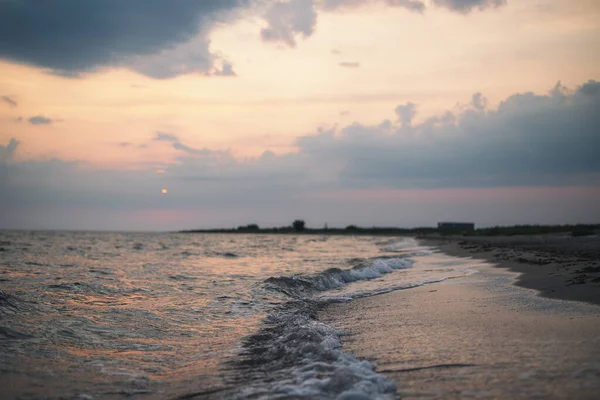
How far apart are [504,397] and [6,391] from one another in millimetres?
5319

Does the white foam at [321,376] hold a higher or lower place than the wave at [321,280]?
higher

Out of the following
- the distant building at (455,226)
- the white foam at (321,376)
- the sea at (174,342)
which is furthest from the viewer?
the distant building at (455,226)

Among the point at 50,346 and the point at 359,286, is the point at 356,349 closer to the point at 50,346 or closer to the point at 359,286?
the point at 50,346

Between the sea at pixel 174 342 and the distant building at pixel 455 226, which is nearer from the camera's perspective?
the sea at pixel 174 342

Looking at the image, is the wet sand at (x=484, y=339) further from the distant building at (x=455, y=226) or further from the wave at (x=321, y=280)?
the distant building at (x=455, y=226)

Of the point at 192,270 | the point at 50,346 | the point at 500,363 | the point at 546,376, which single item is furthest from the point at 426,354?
the point at 192,270

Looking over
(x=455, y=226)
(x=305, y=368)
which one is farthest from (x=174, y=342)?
(x=455, y=226)

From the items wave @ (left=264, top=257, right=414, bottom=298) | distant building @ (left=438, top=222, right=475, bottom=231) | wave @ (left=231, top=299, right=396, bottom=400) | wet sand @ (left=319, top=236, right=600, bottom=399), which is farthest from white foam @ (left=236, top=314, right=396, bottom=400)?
distant building @ (left=438, top=222, right=475, bottom=231)

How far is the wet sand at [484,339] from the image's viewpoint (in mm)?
4348

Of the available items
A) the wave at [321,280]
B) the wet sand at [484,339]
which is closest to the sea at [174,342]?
the wave at [321,280]

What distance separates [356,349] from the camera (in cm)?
636

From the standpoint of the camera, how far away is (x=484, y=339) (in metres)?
6.00

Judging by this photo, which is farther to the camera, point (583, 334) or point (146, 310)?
point (146, 310)

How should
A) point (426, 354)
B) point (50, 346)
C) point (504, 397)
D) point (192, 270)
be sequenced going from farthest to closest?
point (192, 270)
point (50, 346)
point (426, 354)
point (504, 397)
